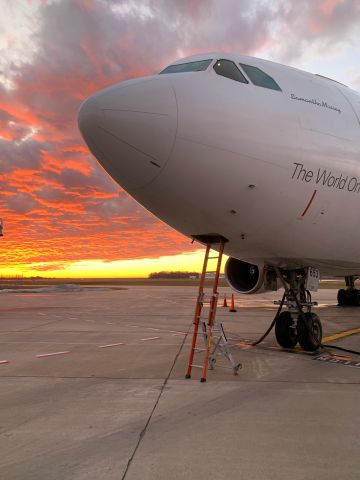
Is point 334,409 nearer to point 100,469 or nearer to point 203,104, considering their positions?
point 100,469

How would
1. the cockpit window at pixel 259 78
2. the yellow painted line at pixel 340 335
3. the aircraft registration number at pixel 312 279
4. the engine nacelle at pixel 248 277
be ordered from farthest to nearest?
the yellow painted line at pixel 340 335 < the engine nacelle at pixel 248 277 < the aircraft registration number at pixel 312 279 < the cockpit window at pixel 259 78

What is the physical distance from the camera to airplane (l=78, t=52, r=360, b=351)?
5449 mm

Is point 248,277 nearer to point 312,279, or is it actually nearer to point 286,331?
point 286,331

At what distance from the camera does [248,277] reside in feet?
34.3

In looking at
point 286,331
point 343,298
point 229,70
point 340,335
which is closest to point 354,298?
point 343,298

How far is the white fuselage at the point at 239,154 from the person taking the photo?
5.44m

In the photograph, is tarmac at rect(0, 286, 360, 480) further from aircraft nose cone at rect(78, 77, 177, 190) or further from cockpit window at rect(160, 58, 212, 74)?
cockpit window at rect(160, 58, 212, 74)

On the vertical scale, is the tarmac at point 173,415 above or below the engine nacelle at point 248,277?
below

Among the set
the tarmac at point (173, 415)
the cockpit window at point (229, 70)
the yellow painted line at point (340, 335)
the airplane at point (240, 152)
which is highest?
the cockpit window at point (229, 70)

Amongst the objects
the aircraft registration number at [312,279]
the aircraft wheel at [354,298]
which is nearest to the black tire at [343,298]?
the aircraft wheel at [354,298]

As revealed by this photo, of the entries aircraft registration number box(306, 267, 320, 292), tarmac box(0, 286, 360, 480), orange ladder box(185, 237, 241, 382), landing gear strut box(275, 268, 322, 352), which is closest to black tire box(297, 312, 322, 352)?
landing gear strut box(275, 268, 322, 352)

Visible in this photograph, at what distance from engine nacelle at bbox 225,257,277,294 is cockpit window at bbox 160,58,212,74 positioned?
4.79m

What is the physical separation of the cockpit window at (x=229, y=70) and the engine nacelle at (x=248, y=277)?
460 centimetres

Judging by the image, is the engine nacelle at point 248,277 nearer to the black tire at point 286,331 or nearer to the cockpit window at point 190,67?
the black tire at point 286,331
